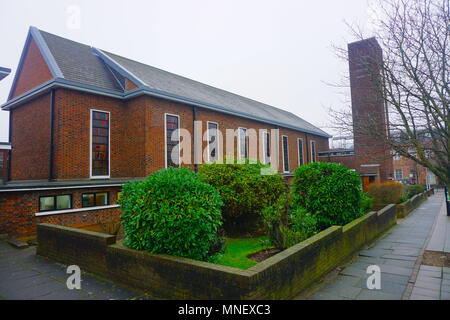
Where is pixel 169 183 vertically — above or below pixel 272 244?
above

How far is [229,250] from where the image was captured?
6660 millimetres

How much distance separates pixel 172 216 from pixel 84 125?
426 inches

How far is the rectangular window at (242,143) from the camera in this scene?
20.0 m

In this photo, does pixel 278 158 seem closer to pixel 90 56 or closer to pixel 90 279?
pixel 90 56

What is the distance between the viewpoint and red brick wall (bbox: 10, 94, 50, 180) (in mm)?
13055

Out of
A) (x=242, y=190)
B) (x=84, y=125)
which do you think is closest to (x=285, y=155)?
(x=84, y=125)

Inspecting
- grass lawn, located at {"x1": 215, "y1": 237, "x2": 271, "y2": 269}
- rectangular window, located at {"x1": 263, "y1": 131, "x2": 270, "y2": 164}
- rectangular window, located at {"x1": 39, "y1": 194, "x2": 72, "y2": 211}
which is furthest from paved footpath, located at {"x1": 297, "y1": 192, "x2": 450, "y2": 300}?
rectangular window, located at {"x1": 263, "y1": 131, "x2": 270, "y2": 164}

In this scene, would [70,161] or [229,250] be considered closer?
[229,250]

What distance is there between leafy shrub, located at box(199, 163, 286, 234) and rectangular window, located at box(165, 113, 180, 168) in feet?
20.2

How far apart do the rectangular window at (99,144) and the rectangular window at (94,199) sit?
288cm

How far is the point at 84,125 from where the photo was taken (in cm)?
1286
